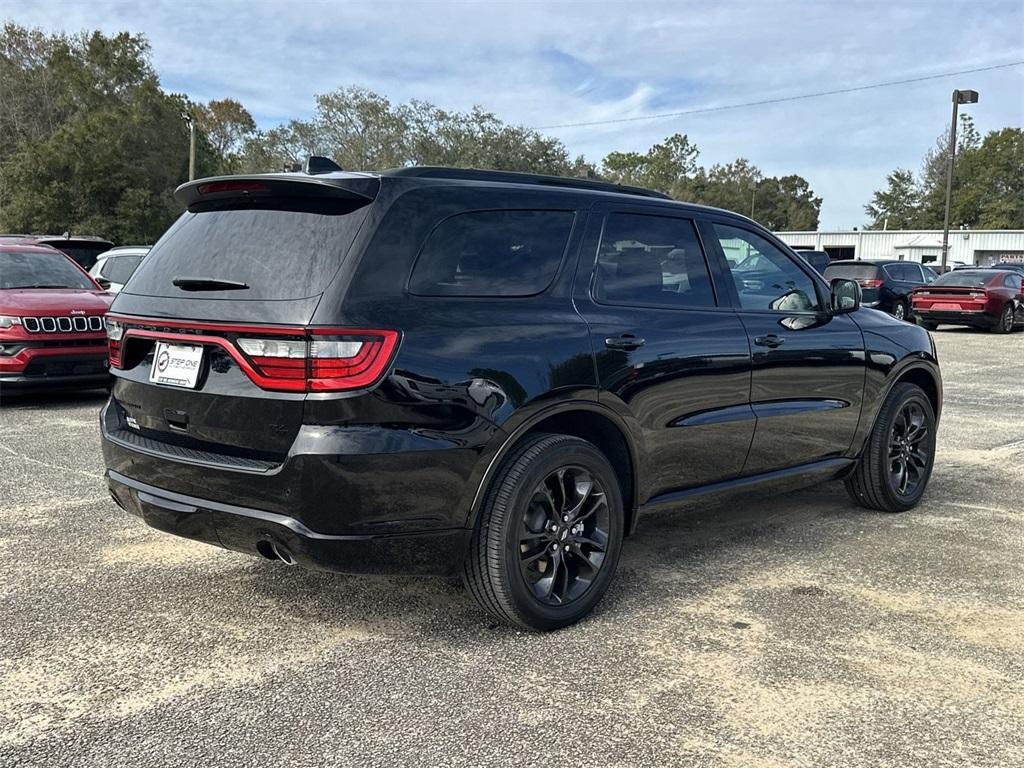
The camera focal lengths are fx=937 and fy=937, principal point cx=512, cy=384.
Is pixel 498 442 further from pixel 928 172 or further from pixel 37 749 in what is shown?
pixel 928 172

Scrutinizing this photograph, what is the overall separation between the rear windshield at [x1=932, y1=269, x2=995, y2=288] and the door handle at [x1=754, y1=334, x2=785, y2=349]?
1863 centimetres

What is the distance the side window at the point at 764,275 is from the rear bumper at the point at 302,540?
2.08m

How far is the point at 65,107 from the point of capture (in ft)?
153

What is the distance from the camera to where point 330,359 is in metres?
3.09

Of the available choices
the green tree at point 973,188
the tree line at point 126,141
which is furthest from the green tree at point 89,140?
the green tree at point 973,188

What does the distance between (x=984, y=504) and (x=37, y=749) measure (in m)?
5.27

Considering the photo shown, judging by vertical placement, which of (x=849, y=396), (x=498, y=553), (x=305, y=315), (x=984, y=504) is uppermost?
(x=305, y=315)

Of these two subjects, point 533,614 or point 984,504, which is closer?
point 533,614

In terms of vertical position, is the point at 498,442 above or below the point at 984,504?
above

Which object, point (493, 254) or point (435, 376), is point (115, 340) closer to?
point (435, 376)

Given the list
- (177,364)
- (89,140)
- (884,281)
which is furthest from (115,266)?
(89,140)

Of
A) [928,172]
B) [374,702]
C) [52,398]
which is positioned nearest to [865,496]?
[374,702]

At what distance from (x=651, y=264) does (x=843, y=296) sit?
1472 millimetres

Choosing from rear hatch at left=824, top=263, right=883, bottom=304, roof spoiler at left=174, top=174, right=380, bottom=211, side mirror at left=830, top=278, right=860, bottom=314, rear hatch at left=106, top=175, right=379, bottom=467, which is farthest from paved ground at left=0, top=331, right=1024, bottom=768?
rear hatch at left=824, top=263, right=883, bottom=304
